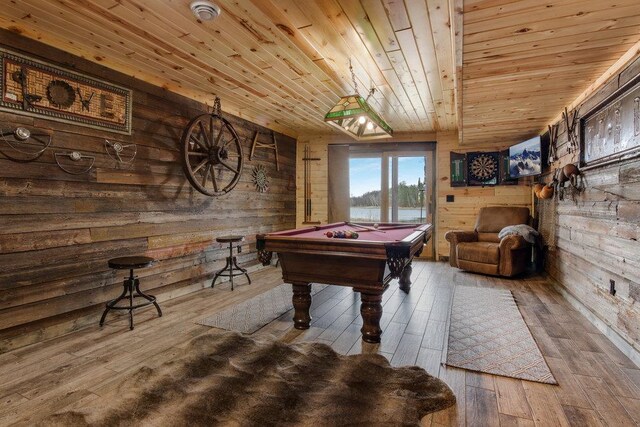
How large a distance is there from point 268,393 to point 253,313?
1441mm

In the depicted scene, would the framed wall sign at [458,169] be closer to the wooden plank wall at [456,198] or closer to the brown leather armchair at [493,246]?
the wooden plank wall at [456,198]

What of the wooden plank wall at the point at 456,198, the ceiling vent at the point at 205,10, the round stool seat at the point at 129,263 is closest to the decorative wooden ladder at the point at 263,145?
the round stool seat at the point at 129,263

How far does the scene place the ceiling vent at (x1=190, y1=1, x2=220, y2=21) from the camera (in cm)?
222

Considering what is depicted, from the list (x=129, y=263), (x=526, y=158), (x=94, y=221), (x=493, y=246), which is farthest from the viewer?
(x=526, y=158)

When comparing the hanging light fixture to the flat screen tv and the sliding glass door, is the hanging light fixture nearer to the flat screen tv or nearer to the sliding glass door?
the flat screen tv

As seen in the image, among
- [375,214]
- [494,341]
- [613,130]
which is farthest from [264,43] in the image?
[375,214]

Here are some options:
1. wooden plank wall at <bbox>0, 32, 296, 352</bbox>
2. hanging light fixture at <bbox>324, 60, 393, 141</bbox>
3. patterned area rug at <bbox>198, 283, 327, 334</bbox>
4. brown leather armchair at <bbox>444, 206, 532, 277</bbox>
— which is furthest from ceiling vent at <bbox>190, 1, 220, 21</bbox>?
Answer: brown leather armchair at <bbox>444, 206, 532, 277</bbox>

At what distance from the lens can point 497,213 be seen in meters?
5.53

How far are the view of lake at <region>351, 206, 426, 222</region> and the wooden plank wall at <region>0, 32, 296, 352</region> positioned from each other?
3133mm

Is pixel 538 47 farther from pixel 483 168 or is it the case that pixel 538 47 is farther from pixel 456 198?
pixel 456 198

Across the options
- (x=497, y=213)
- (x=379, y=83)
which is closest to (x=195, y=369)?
(x=379, y=83)

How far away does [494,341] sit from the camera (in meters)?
2.63

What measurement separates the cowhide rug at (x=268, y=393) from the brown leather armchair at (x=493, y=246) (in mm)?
3212

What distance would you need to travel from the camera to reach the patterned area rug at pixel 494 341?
2209 mm
